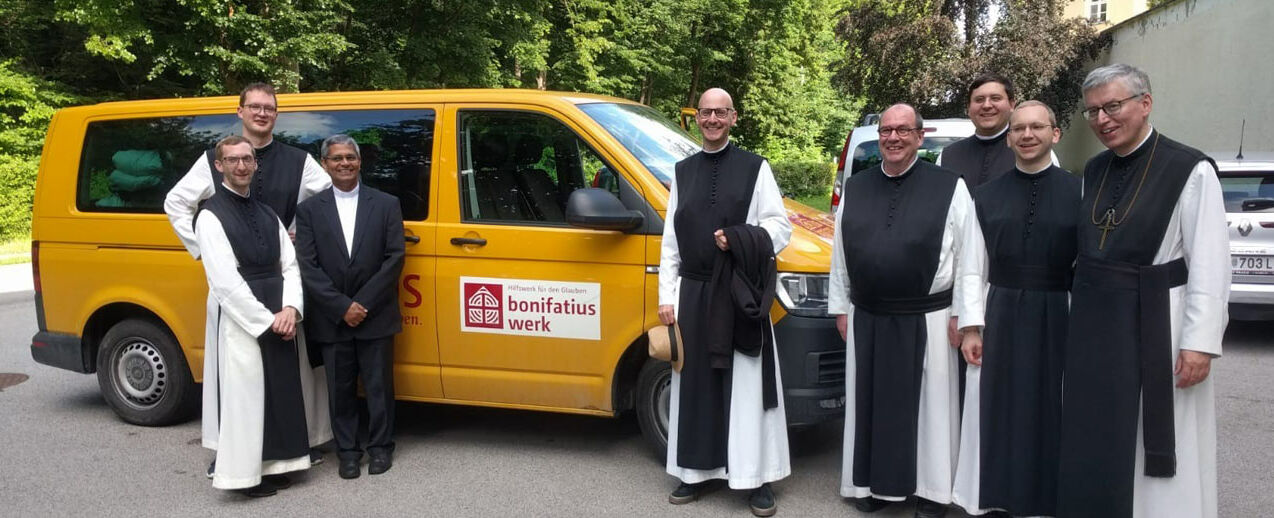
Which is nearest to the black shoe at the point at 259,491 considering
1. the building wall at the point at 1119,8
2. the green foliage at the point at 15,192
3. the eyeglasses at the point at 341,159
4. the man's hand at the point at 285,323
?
the man's hand at the point at 285,323

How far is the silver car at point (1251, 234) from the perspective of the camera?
711cm

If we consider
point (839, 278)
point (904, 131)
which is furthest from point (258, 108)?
point (904, 131)

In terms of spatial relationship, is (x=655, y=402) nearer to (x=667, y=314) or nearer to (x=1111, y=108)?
(x=667, y=314)

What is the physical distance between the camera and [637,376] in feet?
16.3

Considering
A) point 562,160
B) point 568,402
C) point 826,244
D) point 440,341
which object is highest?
point 562,160

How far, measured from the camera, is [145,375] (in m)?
5.79

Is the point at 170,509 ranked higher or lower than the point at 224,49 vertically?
lower

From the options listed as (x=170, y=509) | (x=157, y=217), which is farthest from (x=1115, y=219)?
(x=157, y=217)

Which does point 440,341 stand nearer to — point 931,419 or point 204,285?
point 204,285

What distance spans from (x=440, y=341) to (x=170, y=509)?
60.0 inches

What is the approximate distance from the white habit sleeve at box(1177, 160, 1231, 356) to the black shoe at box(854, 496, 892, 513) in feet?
5.22

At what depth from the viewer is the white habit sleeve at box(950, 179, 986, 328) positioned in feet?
13.1

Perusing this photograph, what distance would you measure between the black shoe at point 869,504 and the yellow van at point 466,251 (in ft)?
1.41

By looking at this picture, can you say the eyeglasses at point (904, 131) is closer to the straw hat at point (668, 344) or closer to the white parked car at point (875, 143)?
the straw hat at point (668, 344)
